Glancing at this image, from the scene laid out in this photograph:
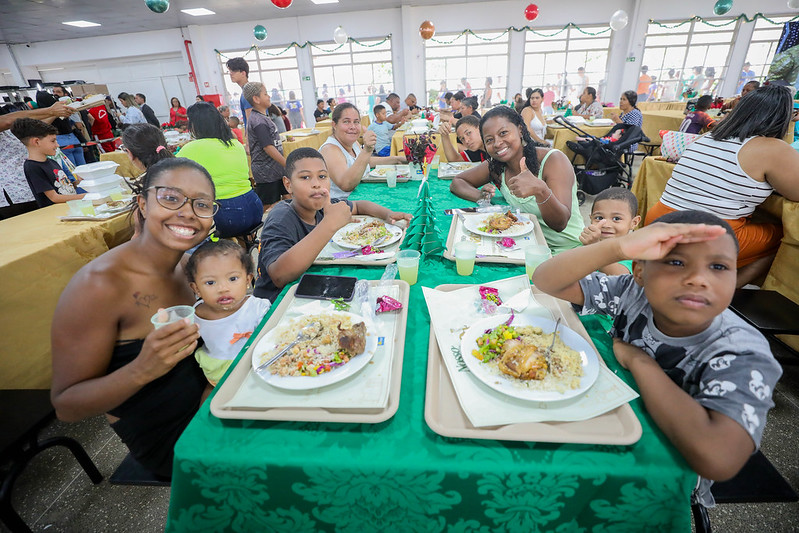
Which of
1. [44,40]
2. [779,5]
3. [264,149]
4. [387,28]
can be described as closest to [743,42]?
[779,5]

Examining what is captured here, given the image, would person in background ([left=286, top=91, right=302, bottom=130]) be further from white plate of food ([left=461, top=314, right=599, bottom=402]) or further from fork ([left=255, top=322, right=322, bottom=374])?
white plate of food ([left=461, top=314, right=599, bottom=402])

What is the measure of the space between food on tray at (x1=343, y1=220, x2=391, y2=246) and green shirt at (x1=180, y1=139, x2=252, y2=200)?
1.63 metres

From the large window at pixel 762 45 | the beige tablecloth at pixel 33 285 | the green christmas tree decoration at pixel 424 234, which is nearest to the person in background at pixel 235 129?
the beige tablecloth at pixel 33 285

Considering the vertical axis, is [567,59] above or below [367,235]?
above

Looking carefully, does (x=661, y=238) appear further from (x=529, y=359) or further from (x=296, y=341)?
(x=296, y=341)

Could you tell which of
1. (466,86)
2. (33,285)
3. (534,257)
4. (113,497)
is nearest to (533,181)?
(534,257)

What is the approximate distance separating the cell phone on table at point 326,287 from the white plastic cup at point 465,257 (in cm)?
46

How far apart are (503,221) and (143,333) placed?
171cm

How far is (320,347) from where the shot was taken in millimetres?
1035

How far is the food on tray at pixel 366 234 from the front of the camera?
1820mm

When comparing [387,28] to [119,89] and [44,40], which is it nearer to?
[119,89]

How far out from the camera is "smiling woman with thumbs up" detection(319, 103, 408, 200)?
285 cm

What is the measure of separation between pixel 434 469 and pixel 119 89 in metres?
19.6

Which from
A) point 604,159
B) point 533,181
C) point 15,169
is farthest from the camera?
point 604,159
